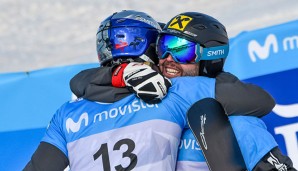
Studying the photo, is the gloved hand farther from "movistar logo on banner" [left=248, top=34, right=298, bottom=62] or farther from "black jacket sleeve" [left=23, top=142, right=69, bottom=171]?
"movistar logo on banner" [left=248, top=34, right=298, bottom=62]

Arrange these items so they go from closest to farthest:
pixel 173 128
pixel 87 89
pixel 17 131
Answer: pixel 173 128, pixel 87 89, pixel 17 131

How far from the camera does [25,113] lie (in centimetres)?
520

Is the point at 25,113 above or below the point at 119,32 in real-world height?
below

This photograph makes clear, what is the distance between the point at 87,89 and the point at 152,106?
41cm

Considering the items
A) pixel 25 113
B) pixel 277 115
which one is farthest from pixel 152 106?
pixel 25 113

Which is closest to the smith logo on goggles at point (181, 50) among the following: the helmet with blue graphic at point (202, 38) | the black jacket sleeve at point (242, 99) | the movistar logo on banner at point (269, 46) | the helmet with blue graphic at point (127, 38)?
the helmet with blue graphic at point (202, 38)

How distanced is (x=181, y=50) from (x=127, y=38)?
35cm

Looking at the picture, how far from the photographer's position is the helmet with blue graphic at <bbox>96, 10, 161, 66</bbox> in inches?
131

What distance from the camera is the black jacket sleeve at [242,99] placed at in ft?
9.21

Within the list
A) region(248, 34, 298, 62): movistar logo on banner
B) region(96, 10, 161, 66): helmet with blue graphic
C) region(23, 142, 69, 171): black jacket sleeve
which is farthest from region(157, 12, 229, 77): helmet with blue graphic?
region(248, 34, 298, 62): movistar logo on banner

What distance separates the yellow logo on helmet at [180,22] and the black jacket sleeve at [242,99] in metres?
0.49

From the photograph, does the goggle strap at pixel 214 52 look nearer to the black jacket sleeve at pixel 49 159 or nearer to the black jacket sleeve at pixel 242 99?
the black jacket sleeve at pixel 242 99

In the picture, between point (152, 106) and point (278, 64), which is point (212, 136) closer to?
point (152, 106)

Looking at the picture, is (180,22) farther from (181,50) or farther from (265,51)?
(265,51)
